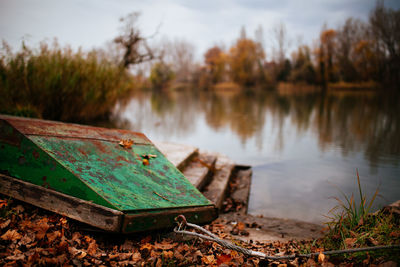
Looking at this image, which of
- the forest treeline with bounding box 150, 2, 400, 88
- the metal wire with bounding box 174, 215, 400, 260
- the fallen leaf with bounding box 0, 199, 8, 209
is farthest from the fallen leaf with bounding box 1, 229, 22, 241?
the forest treeline with bounding box 150, 2, 400, 88

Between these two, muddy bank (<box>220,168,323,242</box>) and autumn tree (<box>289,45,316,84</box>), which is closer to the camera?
muddy bank (<box>220,168,323,242</box>)

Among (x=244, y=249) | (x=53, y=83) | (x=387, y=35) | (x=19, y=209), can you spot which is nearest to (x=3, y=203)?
(x=19, y=209)

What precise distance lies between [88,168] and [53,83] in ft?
16.1

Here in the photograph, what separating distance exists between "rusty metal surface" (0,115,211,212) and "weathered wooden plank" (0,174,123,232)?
0.15 feet

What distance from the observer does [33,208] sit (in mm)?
2195

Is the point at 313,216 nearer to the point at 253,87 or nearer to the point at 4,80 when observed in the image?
the point at 4,80

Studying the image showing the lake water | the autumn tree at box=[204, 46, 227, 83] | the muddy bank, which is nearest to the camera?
the muddy bank

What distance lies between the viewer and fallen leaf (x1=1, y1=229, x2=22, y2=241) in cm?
182

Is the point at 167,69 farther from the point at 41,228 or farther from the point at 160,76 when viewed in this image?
the point at 41,228

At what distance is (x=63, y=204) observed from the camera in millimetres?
2006

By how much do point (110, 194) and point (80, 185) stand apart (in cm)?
23

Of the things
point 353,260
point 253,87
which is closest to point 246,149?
point 353,260

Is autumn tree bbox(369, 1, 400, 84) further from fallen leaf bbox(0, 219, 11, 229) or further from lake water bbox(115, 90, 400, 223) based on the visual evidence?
fallen leaf bbox(0, 219, 11, 229)

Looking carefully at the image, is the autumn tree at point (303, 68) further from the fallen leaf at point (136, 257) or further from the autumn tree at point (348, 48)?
the fallen leaf at point (136, 257)
